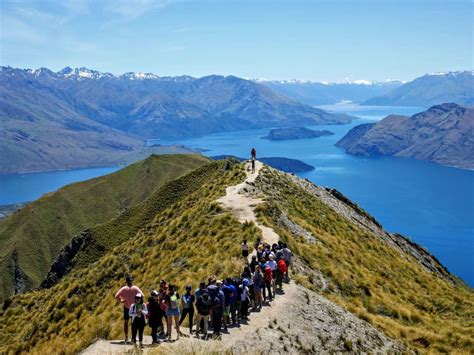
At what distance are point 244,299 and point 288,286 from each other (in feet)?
21.6

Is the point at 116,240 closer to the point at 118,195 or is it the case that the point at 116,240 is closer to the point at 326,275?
the point at 326,275

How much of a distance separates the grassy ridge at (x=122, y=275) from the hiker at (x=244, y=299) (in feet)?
18.7

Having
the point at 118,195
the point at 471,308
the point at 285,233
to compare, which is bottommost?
the point at 118,195

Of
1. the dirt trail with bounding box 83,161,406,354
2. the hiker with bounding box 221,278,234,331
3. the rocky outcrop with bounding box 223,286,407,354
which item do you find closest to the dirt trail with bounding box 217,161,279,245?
the dirt trail with bounding box 83,161,406,354

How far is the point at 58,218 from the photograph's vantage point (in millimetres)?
169250

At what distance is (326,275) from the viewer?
36312 millimetres

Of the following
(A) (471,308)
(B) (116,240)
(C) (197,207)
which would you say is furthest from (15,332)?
(A) (471,308)

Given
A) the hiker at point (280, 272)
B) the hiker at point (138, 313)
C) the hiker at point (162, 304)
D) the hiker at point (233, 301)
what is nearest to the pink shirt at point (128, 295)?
the hiker at point (138, 313)

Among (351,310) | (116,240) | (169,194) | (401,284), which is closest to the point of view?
(351,310)

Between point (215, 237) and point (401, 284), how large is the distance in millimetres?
18806

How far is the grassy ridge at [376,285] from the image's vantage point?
3084cm

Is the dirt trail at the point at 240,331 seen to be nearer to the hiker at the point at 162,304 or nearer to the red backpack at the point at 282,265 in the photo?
the hiker at the point at 162,304

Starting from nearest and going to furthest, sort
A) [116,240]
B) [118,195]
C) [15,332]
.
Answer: [15,332] < [116,240] < [118,195]

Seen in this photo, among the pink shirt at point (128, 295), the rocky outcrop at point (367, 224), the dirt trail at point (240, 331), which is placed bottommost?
the rocky outcrop at point (367, 224)
